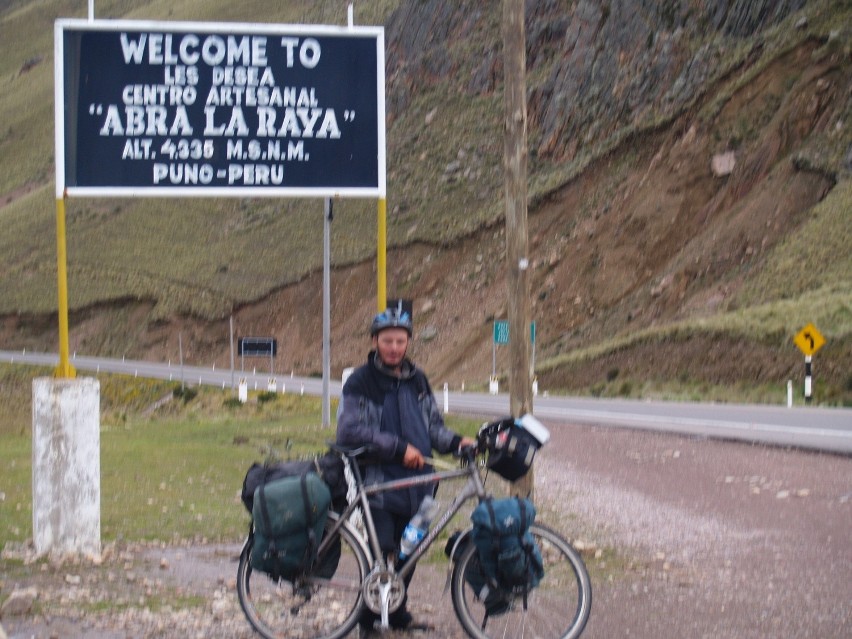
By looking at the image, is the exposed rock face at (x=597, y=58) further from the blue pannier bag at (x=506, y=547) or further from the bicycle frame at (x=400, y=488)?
the blue pannier bag at (x=506, y=547)

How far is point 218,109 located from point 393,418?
369cm

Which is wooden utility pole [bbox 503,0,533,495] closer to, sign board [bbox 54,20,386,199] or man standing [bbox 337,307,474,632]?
sign board [bbox 54,20,386,199]

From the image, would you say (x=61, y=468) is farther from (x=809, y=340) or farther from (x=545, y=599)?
(x=809, y=340)

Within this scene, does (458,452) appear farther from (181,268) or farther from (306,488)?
(181,268)

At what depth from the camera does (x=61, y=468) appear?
346 inches

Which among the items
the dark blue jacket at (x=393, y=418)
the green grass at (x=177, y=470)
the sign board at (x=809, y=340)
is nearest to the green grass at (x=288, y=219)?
the sign board at (x=809, y=340)

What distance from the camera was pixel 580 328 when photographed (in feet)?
147

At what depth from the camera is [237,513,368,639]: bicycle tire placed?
21.3ft

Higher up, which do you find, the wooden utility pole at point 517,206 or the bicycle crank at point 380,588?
the wooden utility pole at point 517,206

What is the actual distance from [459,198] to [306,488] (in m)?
53.5

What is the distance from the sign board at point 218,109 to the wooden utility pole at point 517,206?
973mm

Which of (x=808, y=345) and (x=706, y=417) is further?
(x=808, y=345)

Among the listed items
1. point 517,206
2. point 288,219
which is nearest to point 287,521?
point 517,206

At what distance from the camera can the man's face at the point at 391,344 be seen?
21.5ft
